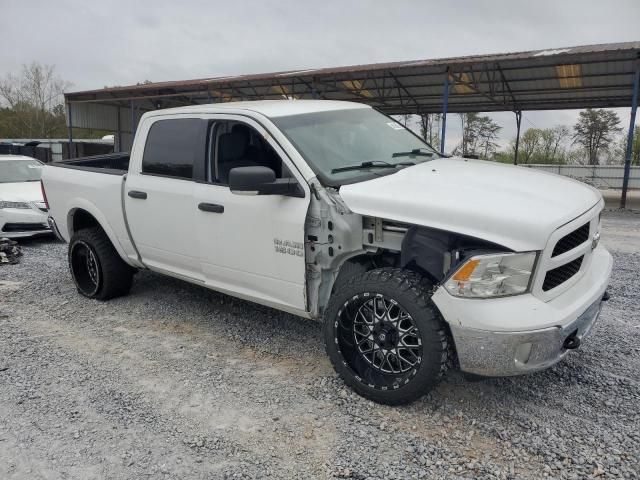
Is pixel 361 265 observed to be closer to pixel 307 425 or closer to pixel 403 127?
pixel 307 425

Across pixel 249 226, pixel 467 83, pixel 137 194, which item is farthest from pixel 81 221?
pixel 467 83

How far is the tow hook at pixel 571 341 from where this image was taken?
2826 mm

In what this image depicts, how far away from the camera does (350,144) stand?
152 inches

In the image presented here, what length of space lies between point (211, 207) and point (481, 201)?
202cm

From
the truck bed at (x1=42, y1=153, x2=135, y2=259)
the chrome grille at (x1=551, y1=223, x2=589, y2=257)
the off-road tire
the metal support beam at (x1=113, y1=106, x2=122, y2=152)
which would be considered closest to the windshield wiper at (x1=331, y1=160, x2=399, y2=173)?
the chrome grille at (x1=551, y1=223, x2=589, y2=257)

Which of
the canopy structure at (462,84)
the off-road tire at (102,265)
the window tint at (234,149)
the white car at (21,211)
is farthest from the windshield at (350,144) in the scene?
the canopy structure at (462,84)

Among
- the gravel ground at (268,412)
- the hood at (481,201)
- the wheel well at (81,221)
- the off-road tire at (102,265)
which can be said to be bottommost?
the gravel ground at (268,412)

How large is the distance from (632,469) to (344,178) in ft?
7.41

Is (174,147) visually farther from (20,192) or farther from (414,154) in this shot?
(20,192)

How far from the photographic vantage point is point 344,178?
3396 millimetres

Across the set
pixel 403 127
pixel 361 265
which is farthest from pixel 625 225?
pixel 361 265

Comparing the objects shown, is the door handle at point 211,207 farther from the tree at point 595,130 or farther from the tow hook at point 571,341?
the tree at point 595,130

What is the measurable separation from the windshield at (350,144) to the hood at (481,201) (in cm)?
22

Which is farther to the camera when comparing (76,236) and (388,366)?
(76,236)
